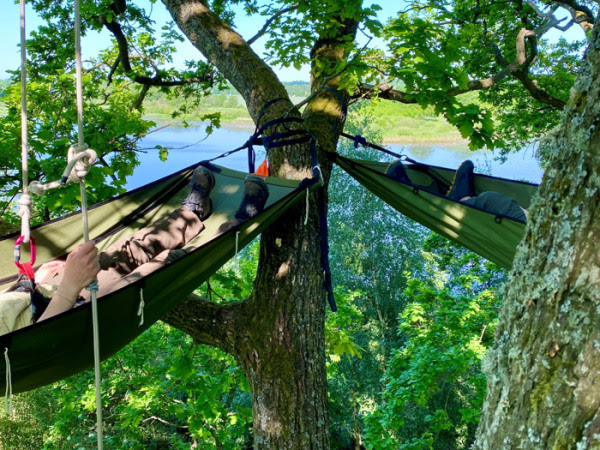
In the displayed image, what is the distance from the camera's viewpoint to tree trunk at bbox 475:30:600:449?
679 mm

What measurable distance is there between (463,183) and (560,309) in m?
1.91

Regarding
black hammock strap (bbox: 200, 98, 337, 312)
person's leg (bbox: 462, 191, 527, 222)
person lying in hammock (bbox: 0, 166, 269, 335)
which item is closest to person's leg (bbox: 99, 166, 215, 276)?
person lying in hammock (bbox: 0, 166, 269, 335)

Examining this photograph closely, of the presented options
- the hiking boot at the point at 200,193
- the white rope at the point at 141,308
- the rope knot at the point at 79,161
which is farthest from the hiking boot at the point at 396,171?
the rope knot at the point at 79,161

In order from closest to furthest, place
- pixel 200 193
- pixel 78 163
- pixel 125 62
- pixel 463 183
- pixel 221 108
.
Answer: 1. pixel 78 163
2. pixel 200 193
3. pixel 463 183
4. pixel 125 62
5. pixel 221 108

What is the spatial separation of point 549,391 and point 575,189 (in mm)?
280

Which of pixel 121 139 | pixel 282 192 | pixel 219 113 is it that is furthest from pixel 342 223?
pixel 282 192

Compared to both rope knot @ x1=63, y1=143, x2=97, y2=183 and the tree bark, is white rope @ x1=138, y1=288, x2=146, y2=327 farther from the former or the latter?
the tree bark

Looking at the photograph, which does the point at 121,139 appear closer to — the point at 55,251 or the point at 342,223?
the point at 55,251

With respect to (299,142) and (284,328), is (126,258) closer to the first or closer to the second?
(284,328)

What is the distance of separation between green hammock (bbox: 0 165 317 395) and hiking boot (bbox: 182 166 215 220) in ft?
0.20

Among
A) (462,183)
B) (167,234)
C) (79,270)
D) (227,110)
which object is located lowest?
(167,234)

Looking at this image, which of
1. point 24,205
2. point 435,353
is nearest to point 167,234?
point 24,205

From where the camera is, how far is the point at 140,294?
4.54 ft

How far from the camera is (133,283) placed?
1.34 metres
